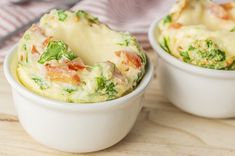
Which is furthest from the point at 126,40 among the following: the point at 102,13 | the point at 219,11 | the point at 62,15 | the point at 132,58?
the point at 102,13

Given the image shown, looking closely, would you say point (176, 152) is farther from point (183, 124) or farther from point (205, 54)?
point (205, 54)

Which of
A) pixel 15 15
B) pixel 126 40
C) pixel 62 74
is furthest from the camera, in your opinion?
pixel 15 15

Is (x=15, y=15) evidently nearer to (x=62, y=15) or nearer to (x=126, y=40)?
(x=62, y=15)

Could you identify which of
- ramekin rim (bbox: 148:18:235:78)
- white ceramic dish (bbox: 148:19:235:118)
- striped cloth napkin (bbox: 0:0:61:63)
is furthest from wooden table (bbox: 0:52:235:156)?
striped cloth napkin (bbox: 0:0:61:63)

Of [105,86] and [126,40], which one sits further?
[126,40]

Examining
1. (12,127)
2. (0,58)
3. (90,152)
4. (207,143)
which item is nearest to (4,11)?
(0,58)

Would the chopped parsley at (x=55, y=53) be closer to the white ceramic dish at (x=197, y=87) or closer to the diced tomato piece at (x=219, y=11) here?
the white ceramic dish at (x=197, y=87)
